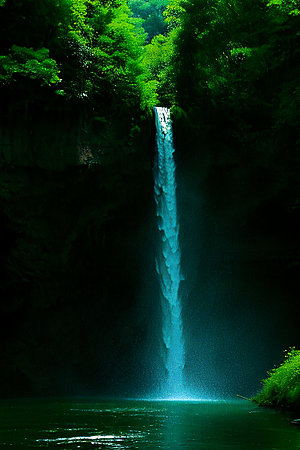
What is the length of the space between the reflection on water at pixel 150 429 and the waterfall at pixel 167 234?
657 cm

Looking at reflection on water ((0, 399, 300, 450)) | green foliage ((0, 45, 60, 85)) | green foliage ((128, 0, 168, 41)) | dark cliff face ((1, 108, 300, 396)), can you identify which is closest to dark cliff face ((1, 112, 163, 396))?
dark cliff face ((1, 108, 300, 396))

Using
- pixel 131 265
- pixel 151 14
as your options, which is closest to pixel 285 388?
pixel 131 265

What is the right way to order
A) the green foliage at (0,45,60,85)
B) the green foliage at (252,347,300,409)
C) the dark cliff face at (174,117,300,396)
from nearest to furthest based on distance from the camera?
the green foliage at (252,347,300,409) → the green foliage at (0,45,60,85) → the dark cliff face at (174,117,300,396)

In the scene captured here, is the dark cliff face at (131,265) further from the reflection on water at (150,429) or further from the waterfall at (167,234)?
the reflection on water at (150,429)

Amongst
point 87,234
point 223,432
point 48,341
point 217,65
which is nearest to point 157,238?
point 87,234

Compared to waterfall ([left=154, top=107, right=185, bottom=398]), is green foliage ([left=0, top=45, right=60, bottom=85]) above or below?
above

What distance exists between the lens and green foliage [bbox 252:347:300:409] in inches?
365

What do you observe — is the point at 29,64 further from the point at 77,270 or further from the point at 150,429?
the point at 150,429

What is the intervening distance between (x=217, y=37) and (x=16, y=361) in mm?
13652

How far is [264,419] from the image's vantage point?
8562 millimetres

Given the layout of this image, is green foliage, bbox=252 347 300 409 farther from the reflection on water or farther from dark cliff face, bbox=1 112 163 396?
dark cliff face, bbox=1 112 163 396

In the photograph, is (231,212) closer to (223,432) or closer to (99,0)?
(99,0)

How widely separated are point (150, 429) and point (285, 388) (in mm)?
3377

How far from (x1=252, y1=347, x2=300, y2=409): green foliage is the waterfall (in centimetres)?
627
